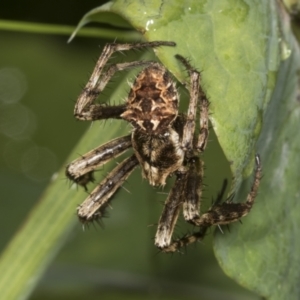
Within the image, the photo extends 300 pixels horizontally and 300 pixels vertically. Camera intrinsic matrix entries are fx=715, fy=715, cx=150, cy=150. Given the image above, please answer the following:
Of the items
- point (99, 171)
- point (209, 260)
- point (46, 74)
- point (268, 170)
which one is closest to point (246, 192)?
point (268, 170)

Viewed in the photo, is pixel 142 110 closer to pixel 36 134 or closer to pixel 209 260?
pixel 209 260

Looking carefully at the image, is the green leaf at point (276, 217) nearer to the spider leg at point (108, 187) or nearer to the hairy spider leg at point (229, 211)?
the hairy spider leg at point (229, 211)

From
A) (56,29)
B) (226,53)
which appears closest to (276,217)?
(226,53)

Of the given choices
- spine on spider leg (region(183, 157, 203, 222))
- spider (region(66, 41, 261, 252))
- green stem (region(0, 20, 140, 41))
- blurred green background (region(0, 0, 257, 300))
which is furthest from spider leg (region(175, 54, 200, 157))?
blurred green background (region(0, 0, 257, 300))

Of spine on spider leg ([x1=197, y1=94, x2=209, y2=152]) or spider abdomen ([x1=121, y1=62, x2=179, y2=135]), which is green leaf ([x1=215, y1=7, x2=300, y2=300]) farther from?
spider abdomen ([x1=121, y1=62, x2=179, y2=135])

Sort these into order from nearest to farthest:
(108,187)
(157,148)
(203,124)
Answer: (203,124) → (157,148) → (108,187)

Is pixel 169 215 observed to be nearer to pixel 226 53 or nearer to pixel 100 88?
pixel 100 88

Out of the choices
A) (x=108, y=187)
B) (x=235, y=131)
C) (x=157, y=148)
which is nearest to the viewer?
(x=235, y=131)
